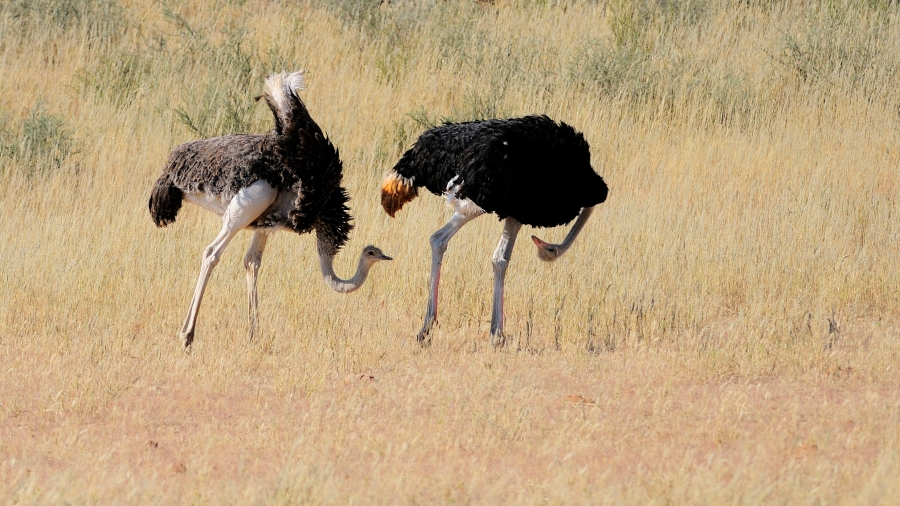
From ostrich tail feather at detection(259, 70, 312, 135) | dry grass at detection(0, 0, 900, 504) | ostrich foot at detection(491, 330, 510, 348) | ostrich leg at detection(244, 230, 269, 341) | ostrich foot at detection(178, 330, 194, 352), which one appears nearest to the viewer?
dry grass at detection(0, 0, 900, 504)

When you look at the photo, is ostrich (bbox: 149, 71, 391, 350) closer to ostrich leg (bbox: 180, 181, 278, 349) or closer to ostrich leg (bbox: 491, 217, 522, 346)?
ostrich leg (bbox: 180, 181, 278, 349)

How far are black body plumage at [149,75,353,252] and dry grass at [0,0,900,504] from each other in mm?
699

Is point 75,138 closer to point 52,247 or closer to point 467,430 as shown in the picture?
point 52,247

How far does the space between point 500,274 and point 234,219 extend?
1522mm

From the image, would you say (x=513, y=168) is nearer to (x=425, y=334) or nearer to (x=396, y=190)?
(x=396, y=190)

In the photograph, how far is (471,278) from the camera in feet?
25.7

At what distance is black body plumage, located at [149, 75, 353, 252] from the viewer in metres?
6.58

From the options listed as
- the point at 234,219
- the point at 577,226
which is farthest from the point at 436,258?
the point at 234,219

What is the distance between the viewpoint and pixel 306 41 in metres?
12.9

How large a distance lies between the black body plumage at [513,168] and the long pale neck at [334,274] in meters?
0.58

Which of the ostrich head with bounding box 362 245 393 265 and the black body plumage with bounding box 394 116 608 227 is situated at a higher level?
the black body plumage with bounding box 394 116 608 227

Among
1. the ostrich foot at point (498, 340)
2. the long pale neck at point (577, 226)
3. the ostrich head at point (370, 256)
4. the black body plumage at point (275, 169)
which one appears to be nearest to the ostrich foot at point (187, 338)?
the black body plumage at point (275, 169)

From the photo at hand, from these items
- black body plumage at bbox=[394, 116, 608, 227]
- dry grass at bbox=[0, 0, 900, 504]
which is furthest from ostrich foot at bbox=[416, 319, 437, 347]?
black body plumage at bbox=[394, 116, 608, 227]

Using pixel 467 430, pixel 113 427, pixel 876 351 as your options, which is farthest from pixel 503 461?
pixel 876 351
